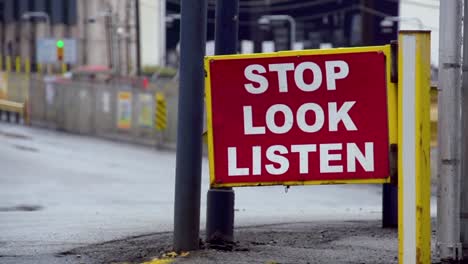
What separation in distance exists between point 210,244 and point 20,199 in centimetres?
1124

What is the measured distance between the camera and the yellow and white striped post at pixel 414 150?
6.54 metres

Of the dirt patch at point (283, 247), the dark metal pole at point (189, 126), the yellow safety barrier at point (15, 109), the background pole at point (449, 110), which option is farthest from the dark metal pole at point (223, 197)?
the yellow safety barrier at point (15, 109)

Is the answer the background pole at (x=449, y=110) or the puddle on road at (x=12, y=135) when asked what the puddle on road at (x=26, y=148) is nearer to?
the puddle on road at (x=12, y=135)

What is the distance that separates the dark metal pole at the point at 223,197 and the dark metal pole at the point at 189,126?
61 cm

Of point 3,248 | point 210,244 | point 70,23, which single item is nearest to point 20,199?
point 3,248

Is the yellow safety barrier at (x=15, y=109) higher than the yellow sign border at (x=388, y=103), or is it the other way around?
the yellow sign border at (x=388, y=103)

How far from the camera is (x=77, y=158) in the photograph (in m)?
32.3

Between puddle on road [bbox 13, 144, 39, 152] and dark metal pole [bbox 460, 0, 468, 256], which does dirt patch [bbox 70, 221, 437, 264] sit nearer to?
dark metal pole [bbox 460, 0, 468, 256]

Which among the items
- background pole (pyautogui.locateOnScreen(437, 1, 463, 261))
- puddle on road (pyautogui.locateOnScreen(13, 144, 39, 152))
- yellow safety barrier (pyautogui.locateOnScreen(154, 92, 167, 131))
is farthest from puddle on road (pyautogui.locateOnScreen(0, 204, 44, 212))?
yellow safety barrier (pyautogui.locateOnScreen(154, 92, 167, 131))

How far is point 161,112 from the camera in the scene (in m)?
38.1

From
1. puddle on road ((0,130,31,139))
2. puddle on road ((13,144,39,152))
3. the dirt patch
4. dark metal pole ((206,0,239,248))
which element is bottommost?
puddle on road ((0,130,31,139))

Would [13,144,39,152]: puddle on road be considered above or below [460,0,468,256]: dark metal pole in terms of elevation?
below

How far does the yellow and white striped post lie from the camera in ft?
21.5

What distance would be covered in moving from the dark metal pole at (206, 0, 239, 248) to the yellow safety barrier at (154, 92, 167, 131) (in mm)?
28135
